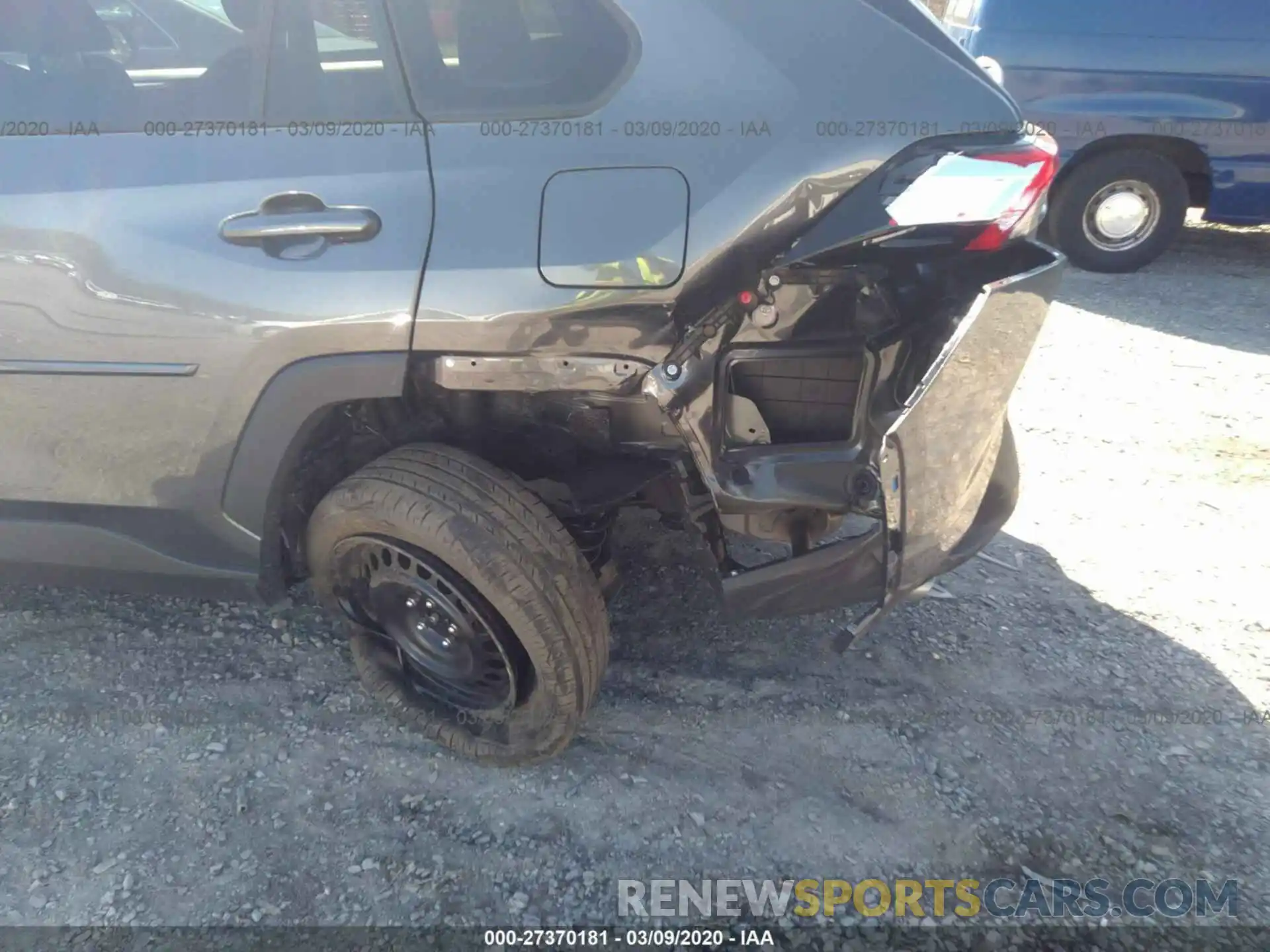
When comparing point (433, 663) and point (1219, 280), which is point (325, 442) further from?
point (1219, 280)

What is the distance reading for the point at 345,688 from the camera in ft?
8.38

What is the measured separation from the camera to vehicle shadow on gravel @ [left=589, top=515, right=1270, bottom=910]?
2.10m

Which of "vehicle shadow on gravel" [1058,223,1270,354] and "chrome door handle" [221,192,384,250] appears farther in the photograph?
"vehicle shadow on gravel" [1058,223,1270,354]

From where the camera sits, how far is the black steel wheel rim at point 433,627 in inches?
83.6

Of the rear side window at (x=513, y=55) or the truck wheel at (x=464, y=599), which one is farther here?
the truck wheel at (x=464, y=599)

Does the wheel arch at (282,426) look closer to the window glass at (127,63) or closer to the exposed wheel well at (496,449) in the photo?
the exposed wheel well at (496,449)

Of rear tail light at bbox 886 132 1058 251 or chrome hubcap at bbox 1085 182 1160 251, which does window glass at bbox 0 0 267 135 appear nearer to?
rear tail light at bbox 886 132 1058 251

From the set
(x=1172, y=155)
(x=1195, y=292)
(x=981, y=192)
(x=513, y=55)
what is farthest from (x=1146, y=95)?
(x=513, y=55)

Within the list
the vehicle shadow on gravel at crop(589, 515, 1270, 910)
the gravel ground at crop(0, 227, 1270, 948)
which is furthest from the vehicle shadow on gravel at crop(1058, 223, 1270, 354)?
the vehicle shadow on gravel at crop(589, 515, 1270, 910)

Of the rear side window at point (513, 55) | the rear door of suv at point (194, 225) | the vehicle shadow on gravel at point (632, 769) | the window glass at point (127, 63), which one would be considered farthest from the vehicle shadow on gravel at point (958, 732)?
the window glass at point (127, 63)

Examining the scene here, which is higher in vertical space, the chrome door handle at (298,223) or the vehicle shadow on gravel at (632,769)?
the chrome door handle at (298,223)

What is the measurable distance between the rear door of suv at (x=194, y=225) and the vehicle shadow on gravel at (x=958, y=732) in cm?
126

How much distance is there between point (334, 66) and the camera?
6.40ft

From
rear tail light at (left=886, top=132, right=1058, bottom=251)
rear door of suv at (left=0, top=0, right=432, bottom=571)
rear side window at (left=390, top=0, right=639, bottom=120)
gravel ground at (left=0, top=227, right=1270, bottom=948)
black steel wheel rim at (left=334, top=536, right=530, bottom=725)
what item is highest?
rear side window at (left=390, top=0, right=639, bottom=120)
